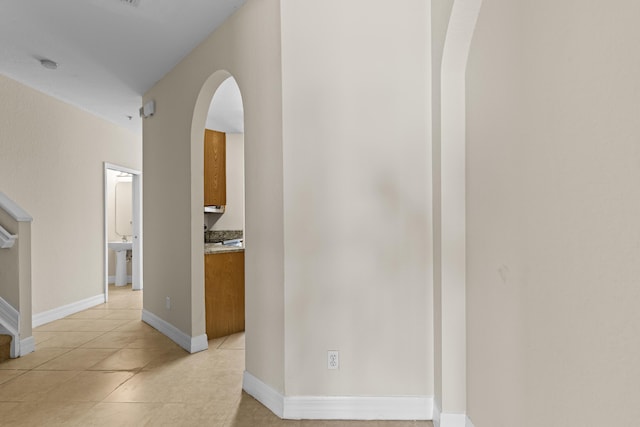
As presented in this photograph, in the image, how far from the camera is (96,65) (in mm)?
3439

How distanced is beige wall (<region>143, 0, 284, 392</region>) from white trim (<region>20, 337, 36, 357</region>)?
108 cm

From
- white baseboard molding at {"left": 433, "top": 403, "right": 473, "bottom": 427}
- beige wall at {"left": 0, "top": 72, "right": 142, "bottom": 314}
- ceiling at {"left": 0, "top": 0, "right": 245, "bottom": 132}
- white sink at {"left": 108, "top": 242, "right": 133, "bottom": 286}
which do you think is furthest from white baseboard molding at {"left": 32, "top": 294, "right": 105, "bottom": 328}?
white baseboard molding at {"left": 433, "top": 403, "right": 473, "bottom": 427}

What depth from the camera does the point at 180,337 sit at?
3.44 metres

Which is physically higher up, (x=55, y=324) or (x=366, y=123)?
(x=366, y=123)

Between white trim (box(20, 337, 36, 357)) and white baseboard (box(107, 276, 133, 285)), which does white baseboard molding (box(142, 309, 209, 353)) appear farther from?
white baseboard (box(107, 276, 133, 285))

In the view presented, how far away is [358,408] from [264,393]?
621mm

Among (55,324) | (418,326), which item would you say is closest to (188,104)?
(418,326)

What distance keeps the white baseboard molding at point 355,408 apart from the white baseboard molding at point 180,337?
4.64 feet

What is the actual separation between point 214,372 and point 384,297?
1.59m

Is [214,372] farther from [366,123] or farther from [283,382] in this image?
[366,123]

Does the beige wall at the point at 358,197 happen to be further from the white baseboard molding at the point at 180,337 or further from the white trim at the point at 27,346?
the white trim at the point at 27,346

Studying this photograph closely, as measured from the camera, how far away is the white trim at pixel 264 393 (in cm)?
221

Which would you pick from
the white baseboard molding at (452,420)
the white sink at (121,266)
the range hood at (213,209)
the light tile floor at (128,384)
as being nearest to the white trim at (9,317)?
the light tile floor at (128,384)

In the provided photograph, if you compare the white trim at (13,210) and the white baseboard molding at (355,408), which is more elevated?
the white trim at (13,210)
